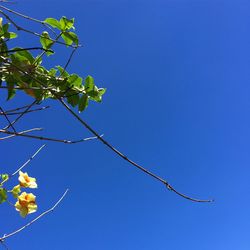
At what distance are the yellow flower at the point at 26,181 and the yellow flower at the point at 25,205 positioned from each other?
80 millimetres

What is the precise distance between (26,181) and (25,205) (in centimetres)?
Answer: 14

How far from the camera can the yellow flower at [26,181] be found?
1.42m

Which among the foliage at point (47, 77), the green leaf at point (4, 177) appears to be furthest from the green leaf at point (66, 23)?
the green leaf at point (4, 177)

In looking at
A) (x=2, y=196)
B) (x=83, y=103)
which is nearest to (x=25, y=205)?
(x=2, y=196)

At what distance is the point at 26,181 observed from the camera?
144cm

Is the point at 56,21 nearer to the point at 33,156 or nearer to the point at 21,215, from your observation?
the point at 33,156

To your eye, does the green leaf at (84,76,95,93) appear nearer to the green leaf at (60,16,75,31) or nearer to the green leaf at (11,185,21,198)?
the green leaf at (60,16,75,31)

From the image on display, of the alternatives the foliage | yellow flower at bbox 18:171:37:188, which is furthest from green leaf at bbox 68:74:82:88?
yellow flower at bbox 18:171:37:188

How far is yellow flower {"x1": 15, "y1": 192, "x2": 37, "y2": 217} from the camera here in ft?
4.27

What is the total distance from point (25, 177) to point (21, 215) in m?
0.20

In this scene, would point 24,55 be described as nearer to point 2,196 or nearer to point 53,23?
point 53,23

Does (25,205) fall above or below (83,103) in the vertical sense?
below

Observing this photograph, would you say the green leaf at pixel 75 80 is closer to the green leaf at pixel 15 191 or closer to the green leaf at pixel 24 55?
the green leaf at pixel 24 55

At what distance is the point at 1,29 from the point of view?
4.02 ft
